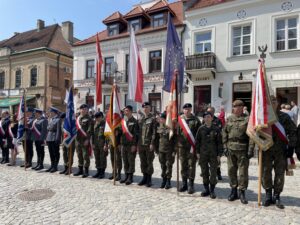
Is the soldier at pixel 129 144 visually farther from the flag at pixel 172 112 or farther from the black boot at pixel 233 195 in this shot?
the black boot at pixel 233 195

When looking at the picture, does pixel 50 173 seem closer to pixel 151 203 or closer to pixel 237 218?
pixel 151 203

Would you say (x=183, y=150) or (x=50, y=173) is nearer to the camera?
(x=183, y=150)

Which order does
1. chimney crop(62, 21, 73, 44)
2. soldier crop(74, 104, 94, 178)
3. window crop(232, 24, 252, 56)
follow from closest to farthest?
soldier crop(74, 104, 94, 178) → window crop(232, 24, 252, 56) → chimney crop(62, 21, 73, 44)

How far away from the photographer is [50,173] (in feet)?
30.4

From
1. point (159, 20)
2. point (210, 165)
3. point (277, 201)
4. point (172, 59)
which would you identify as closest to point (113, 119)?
point (172, 59)

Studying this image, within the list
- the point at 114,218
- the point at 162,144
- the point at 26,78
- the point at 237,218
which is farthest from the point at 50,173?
the point at 26,78

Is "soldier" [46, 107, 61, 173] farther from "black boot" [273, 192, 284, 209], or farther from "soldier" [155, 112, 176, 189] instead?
"black boot" [273, 192, 284, 209]

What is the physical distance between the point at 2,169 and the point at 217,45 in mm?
14093

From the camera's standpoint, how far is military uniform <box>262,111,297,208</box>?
230 inches

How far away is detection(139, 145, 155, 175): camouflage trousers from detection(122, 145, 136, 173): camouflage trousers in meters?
0.26

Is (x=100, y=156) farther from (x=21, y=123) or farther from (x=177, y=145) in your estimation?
(x=21, y=123)

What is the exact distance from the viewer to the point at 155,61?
874 inches

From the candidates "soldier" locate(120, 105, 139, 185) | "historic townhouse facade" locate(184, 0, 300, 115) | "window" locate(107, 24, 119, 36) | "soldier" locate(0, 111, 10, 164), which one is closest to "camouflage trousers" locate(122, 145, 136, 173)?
"soldier" locate(120, 105, 139, 185)

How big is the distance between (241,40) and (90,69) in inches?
497
